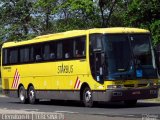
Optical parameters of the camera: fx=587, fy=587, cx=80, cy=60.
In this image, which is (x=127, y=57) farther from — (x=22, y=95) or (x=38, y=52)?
(x=22, y=95)

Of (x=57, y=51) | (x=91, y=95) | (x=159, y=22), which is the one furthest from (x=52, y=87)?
(x=159, y=22)

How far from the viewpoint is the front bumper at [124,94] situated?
23484 mm

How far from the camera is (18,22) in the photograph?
55.6 m

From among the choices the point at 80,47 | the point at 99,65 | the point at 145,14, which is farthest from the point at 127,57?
the point at 145,14

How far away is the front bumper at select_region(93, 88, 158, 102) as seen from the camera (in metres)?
23.5

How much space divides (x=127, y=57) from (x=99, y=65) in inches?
47.3

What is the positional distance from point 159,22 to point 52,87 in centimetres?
1113

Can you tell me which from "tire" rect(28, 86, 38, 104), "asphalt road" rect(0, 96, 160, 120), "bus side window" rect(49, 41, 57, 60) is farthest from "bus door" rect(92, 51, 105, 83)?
"tire" rect(28, 86, 38, 104)

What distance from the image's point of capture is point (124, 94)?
23531 millimetres

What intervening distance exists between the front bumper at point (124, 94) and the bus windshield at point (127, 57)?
56 cm

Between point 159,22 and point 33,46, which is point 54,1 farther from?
point 33,46

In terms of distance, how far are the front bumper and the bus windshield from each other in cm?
56

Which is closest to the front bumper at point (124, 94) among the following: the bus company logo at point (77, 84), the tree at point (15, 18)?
the bus company logo at point (77, 84)

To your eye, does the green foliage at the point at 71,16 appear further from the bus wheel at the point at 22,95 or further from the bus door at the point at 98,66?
the bus door at the point at 98,66
